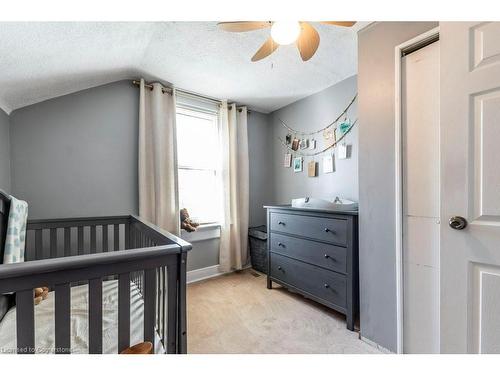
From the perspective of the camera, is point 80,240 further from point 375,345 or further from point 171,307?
point 375,345

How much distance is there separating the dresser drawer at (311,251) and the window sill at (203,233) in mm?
792

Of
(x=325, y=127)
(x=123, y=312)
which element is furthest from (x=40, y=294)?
(x=325, y=127)

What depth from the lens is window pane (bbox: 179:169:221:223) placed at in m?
2.72

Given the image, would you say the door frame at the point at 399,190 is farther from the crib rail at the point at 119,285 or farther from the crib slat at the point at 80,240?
the crib slat at the point at 80,240

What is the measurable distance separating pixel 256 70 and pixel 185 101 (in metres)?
0.97

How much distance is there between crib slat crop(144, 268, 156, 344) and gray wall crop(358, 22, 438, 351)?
4.57 feet

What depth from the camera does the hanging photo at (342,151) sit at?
234 cm

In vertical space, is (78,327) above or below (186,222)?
below

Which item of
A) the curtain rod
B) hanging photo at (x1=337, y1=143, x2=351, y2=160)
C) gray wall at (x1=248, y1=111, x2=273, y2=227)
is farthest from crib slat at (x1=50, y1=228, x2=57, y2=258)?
hanging photo at (x1=337, y1=143, x2=351, y2=160)

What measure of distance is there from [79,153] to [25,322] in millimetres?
1832

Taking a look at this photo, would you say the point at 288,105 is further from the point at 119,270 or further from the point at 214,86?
the point at 119,270

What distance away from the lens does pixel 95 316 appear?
0.74 m

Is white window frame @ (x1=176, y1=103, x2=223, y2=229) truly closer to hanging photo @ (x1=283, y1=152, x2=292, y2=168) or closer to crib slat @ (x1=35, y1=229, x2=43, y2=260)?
hanging photo @ (x1=283, y1=152, x2=292, y2=168)

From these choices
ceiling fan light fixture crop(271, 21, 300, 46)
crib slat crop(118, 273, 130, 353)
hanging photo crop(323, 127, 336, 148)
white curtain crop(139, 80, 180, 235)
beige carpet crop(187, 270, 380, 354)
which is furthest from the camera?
hanging photo crop(323, 127, 336, 148)
